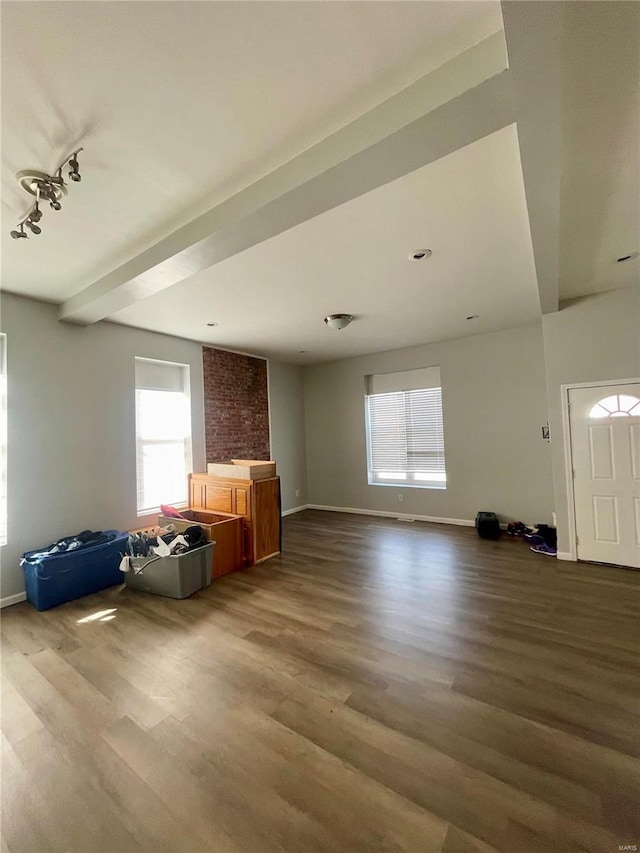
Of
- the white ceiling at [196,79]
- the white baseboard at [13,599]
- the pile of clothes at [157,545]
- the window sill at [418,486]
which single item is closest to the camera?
the white ceiling at [196,79]

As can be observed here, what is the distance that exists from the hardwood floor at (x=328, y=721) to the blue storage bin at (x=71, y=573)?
15 centimetres

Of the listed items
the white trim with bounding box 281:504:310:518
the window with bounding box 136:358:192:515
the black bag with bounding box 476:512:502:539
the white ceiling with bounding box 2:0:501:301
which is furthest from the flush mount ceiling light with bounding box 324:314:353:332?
the white trim with bounding box 281:504:310:518

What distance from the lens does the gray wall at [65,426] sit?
3.40 metres

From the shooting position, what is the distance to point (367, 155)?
1.58 m

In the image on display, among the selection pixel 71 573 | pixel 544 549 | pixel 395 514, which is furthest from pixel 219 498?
pixel 544 549

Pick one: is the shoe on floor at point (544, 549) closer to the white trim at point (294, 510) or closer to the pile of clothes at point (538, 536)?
the pile of clothes at point (538, 536)

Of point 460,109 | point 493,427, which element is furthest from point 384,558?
point 460,109

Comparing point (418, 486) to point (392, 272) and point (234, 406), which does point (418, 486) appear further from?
point (392, 272)

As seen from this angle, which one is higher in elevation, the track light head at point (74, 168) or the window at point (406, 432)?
the track light head at point (74, 168)

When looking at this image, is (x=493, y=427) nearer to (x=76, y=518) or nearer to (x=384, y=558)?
(x=384, y=558)

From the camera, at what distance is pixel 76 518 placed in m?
3.80

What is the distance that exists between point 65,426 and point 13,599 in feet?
5.65

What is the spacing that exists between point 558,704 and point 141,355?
5.14 meters

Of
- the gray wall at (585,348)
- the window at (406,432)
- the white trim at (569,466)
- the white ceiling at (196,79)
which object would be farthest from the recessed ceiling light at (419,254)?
the window at (406,432)
